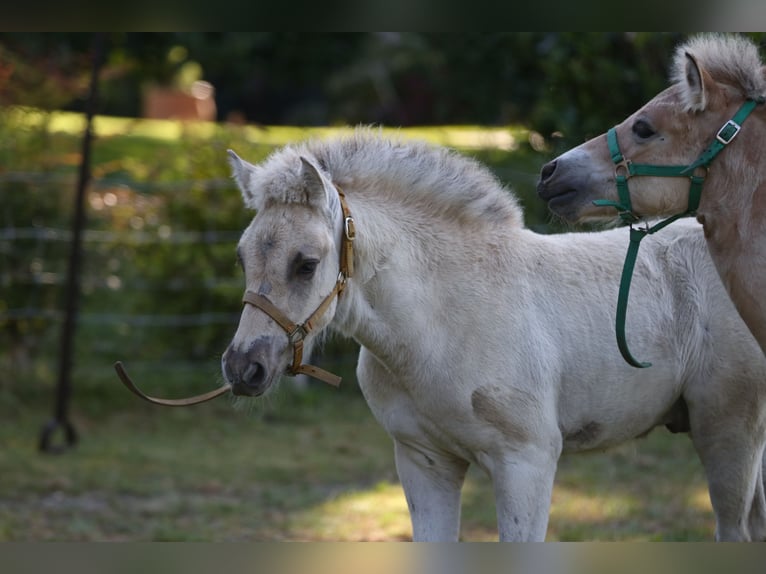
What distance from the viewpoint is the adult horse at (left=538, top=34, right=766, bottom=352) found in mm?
3086

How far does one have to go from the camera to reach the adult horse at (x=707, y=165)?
121 inches

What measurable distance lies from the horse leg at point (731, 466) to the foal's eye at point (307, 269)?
1.68 metres

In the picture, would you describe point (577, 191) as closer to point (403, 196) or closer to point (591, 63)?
point (403, 196)

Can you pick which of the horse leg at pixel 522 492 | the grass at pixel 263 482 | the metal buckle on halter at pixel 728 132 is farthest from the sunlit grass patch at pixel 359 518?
the metal buckle on halter at pixel 728 132

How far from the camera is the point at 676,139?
312 centimetres

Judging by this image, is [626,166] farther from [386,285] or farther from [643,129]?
[386,285]

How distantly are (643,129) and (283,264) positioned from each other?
1.23 metres

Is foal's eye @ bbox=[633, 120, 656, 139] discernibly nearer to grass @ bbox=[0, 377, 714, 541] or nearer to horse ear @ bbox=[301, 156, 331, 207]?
horse ear @ bbox=[301, 156, 331, 207]

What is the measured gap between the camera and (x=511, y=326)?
3547mm

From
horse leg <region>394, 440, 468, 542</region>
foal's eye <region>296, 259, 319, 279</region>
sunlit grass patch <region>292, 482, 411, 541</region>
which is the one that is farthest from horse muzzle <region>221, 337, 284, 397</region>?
sunlit grass patch <region>292, 482, 411, 541</region>

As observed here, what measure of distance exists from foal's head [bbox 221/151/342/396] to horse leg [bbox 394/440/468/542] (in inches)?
26.8

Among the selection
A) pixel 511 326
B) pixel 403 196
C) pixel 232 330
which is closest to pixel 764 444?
pixel 511 326

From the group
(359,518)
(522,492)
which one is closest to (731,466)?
(522,492)

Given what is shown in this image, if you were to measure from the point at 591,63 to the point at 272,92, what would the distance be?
13.8 meters
